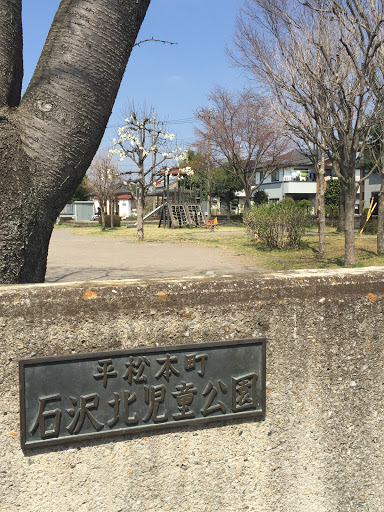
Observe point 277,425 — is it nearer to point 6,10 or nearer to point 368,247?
point 6,10

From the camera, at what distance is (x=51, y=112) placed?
8.04ft

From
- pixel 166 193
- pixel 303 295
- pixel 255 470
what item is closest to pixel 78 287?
pixel 303 295

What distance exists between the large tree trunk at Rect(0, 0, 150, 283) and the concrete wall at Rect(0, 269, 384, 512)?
27.7 inches

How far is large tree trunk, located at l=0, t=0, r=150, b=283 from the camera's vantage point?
2.41 metres

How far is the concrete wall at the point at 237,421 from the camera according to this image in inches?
73.4

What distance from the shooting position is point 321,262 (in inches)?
480

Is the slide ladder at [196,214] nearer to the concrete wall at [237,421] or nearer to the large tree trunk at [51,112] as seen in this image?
the large tree trunk at [51,112]

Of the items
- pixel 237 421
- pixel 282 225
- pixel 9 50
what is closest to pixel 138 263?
pixel 282 225

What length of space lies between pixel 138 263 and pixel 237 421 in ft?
34.4

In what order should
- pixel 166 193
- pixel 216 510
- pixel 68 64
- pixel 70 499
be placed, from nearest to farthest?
pixel 70 499
pixel 216 510
pixel 68 64
pixel 166 193

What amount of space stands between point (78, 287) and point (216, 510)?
1.11 meters

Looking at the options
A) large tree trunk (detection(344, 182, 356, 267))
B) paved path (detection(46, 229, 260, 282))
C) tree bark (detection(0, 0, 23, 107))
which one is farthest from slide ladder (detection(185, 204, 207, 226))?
tree bark (detection(0, 0, 23, 107))

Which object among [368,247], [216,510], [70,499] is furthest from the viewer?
[368,247]

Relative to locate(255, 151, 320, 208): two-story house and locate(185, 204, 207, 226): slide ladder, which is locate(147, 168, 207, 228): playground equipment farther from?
locate(255, 151, 320, 208): two-story house
